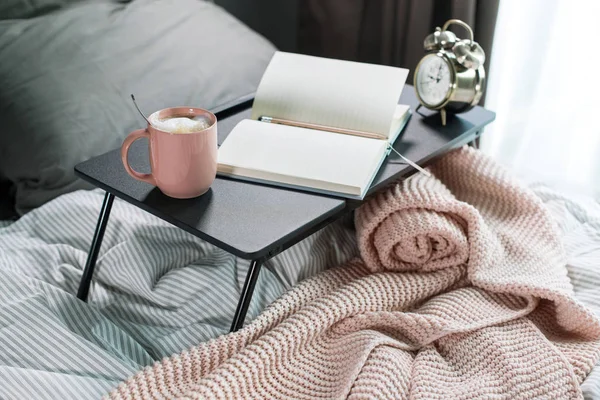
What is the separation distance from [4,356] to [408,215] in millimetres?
590

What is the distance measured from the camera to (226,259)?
1115 mm

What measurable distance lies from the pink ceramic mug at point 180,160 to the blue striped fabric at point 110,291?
200 millimetres

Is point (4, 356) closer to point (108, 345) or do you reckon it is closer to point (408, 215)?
point (108, 345)

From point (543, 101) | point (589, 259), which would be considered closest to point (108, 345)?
point (589, 259)

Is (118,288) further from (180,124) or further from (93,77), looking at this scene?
(93,77)

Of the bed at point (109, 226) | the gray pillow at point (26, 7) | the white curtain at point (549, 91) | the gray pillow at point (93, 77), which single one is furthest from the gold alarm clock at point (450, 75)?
the gray pillow at point (26, 7)

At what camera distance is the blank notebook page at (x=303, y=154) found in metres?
0.97

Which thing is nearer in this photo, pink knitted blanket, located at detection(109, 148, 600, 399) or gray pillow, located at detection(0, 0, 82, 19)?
pink knitted blanket, located at detection(109, 148, 600, 399)

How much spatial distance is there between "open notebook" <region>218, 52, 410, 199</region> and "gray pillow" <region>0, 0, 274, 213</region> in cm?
25

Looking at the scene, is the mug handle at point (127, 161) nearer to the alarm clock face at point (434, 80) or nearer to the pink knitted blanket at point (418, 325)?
the pink knitted blanket at point (418, 325)

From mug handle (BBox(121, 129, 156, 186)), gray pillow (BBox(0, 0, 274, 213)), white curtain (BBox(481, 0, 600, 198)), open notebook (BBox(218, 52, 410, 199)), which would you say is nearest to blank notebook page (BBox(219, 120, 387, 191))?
open notebook (BBox(218, 52, 410, 199))

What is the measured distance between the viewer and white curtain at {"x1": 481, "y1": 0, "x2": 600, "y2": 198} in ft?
5.24

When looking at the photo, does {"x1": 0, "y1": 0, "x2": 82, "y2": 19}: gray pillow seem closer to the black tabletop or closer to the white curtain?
the black tabletop

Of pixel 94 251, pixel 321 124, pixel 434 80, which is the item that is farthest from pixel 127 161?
pixel 434 80
